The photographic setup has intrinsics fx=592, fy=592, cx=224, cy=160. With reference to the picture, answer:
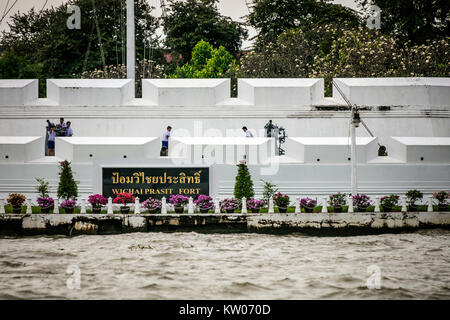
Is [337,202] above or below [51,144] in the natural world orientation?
below

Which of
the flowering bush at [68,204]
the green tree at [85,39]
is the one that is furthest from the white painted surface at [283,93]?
the green tree at [85,39]

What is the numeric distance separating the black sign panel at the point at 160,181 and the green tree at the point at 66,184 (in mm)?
840

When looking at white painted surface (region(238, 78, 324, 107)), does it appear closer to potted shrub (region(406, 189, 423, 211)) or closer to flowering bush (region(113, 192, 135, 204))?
potted shrub (region(406, 189, 423, 211))

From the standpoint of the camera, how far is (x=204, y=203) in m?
14.6

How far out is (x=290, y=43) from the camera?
30.2 metres

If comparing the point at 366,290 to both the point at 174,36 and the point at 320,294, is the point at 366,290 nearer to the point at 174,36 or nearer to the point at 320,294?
the point at 320,294

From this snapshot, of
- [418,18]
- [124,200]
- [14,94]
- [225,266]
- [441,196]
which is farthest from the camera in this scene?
[418,18]

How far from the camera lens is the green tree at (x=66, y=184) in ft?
48.8

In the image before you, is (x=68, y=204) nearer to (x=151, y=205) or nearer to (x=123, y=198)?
(x=123, y=198)

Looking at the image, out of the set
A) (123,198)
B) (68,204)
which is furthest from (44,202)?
(123,198)

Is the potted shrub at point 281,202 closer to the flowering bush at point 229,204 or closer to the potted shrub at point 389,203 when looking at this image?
the flowering bush at point 229,204

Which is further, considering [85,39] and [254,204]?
[85,39]

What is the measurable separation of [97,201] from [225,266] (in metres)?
4.00

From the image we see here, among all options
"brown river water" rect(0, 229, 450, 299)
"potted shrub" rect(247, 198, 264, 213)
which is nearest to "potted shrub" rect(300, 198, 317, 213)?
"brown river water" rect(0, 229, 450, 299)
